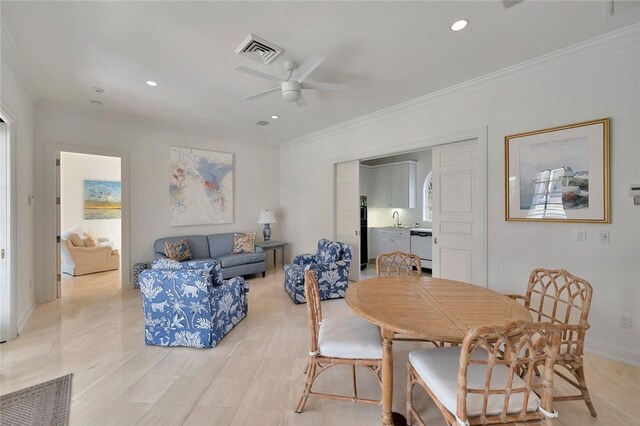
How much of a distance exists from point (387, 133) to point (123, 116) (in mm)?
4377

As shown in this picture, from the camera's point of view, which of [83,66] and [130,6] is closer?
[130,6]

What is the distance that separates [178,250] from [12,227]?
2.02 meters

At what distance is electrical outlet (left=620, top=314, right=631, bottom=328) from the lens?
232 centimetres

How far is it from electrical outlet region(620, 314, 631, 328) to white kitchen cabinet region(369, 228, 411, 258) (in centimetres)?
353

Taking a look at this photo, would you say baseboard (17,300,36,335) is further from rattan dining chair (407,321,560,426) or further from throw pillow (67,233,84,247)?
rattan dining chair (407,321,560,426)

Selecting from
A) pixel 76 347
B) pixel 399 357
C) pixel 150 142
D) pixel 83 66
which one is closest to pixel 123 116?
pixel 150 142

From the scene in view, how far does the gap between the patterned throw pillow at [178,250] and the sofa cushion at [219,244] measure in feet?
1.50

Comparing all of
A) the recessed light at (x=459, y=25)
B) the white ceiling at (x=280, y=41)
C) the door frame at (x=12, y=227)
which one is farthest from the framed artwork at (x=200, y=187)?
the recessed light at (x=459, y=25)

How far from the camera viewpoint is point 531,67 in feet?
9.06

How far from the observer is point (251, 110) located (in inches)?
165

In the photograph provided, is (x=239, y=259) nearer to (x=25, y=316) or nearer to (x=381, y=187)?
(x=25, y=316)

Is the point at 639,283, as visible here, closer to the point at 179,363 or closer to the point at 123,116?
the point at 179,363

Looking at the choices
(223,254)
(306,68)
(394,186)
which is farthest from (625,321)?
(223,254)

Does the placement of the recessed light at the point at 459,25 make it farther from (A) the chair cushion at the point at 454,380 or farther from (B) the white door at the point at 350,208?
(B) the white door at the point at 350,208
